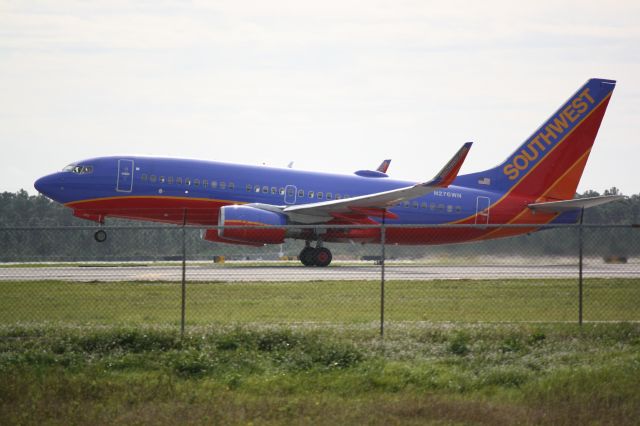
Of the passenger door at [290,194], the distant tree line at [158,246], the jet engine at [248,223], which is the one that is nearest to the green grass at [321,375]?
the distant tree line at [158,246]

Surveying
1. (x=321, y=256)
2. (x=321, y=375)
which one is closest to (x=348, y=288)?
(x=321, y=375)

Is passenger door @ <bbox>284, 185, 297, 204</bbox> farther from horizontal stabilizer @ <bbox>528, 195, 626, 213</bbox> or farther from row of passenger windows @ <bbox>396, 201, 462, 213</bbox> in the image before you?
horizontal stabilizer @ <bbox>528, 195, 626, 213</bbox>

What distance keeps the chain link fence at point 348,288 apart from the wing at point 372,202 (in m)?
15.2

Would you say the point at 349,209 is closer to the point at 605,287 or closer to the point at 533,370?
the point at 605,287

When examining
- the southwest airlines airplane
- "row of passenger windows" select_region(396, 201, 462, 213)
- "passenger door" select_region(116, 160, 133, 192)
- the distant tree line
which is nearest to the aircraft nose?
the southwest airlines airplane

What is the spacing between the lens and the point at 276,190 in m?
38.8

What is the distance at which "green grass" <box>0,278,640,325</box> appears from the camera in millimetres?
17562

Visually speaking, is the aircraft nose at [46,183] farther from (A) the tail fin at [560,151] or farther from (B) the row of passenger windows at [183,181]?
(A) the tail fin at [560,151]

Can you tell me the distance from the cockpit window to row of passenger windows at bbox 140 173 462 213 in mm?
2171

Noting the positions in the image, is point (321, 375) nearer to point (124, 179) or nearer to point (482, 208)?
point (124, 179)

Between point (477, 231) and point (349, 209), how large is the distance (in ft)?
16.8

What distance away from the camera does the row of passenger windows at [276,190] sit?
1458 inches

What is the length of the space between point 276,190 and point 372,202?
13.2 feet

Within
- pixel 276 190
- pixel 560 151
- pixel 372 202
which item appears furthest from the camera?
pixel 560 151
